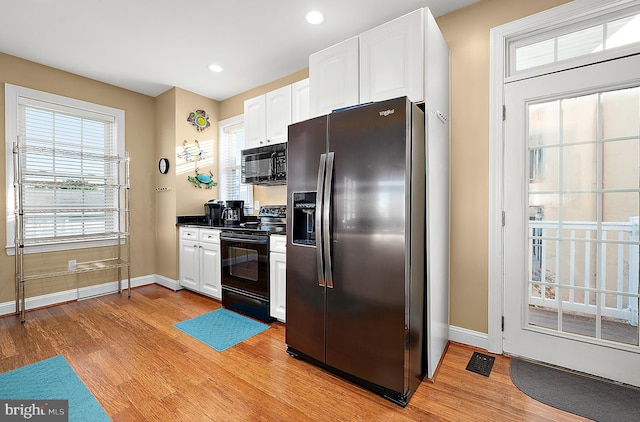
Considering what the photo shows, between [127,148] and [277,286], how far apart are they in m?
3.09

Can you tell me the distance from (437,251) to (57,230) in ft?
14.1

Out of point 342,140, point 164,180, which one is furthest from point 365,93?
point 164,180

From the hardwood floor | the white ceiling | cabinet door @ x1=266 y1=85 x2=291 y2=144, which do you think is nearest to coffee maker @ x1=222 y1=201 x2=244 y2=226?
cabinet door @ x1=266 y1=85 x2=291 y2=144

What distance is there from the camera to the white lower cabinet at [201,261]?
3.56m

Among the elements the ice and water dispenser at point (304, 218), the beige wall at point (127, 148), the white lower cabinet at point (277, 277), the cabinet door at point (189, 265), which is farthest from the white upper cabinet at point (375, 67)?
the beige wall at point (127, 148)

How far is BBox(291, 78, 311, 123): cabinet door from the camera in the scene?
307 centimetres

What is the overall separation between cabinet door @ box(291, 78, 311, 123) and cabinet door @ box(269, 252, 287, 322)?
147 centimetres

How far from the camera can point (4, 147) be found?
10.4 ft

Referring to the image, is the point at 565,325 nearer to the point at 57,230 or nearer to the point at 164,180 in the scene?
the point at 164,180

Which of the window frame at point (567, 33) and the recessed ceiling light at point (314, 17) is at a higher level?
the recessed ceiling light at point (314, 17)

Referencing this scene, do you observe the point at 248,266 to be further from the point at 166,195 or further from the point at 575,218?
the point at 575,218

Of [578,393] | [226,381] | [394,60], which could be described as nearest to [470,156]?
[394,60]

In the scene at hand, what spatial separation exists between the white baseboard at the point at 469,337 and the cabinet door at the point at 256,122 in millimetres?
2755

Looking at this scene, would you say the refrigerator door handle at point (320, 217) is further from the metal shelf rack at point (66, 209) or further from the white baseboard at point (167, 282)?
the metal shelf rack at point (66, 209)
